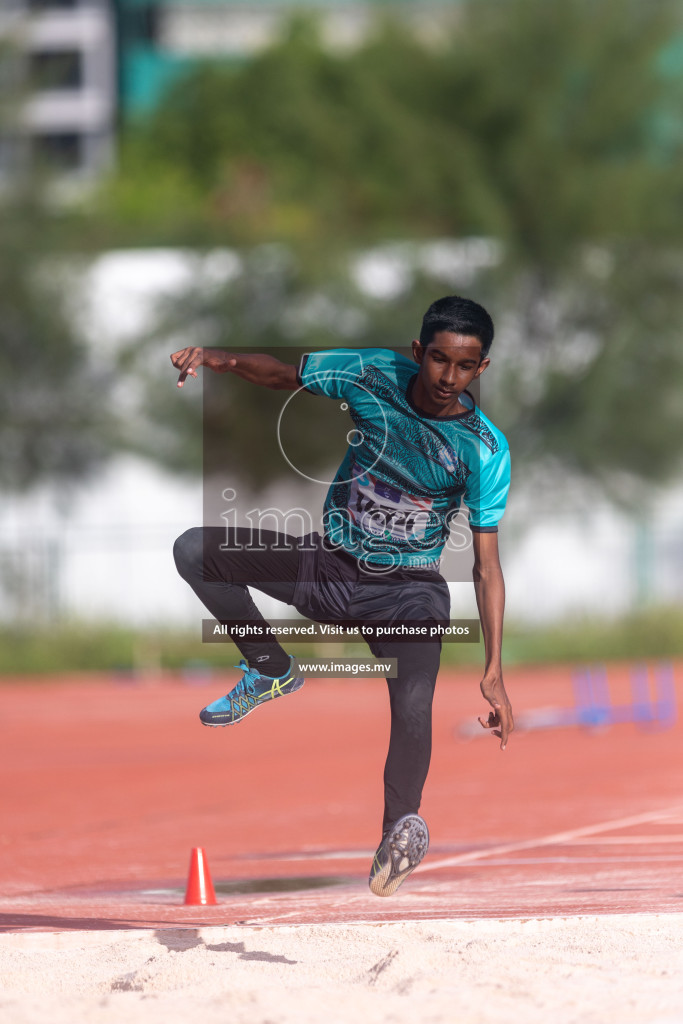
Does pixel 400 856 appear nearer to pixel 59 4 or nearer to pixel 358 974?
pixel 358 974

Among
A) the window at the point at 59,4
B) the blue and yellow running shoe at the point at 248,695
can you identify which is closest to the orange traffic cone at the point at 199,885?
the blue and yellow running shoe at the point at 248,695

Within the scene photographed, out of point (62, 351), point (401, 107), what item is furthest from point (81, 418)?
point (401, 107)

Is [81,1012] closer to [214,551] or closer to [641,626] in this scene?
[214,551]

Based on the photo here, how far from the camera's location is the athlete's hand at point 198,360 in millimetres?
6148

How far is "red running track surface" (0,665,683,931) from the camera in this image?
26.5ft

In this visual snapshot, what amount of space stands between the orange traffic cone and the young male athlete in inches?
62.9

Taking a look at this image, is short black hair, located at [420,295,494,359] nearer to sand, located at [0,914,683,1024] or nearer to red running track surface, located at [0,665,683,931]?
sand, located at [0,914,683,1024]

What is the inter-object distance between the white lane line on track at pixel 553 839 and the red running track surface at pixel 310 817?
0.08ft

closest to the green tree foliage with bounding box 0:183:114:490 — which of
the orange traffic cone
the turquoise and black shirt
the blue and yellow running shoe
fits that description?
the orange traffic cone

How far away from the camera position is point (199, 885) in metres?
8.08

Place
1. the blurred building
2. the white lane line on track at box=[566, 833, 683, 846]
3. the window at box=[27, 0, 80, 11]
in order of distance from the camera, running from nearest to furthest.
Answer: the white lane line on track at box=[566, 833, 683, 846]
the blurred building
the window at box=[27, 0, 80, 11]

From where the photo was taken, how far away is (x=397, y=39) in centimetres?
3164

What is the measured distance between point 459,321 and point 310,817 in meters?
6.66

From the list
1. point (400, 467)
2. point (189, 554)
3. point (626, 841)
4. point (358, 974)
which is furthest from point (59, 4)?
point (358, 974)
